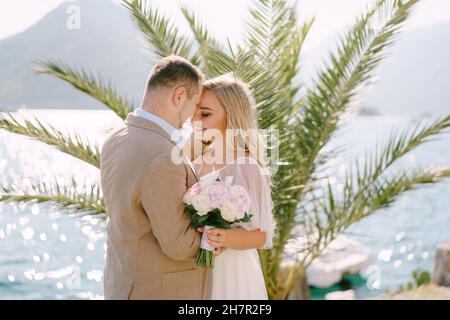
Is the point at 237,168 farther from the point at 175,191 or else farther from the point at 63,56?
the point at 63,56

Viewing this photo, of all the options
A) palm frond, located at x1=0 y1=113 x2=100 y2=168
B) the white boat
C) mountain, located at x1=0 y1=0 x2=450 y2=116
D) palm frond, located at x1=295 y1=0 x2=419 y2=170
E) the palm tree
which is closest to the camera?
palm frond, located at x1=0 y1=113 x2=100 y2=168

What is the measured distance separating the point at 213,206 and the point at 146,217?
0.33 m

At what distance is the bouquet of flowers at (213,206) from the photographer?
10.5 ft

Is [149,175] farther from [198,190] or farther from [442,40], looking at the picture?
[442,40]

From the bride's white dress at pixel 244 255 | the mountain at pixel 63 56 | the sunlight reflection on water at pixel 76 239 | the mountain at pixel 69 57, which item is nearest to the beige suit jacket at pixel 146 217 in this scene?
the bride's white dress at pixel 244 255

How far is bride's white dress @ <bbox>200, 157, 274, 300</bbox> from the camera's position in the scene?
3590 mm

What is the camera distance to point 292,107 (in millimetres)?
5938

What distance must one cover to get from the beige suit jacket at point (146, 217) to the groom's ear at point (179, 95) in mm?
176

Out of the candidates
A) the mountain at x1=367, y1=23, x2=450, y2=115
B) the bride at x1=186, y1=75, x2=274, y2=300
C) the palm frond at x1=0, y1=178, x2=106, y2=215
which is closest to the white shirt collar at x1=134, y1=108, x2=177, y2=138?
the bride at x1=186, y1=75, x2=274, y2=300

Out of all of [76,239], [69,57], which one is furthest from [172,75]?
[69,57]

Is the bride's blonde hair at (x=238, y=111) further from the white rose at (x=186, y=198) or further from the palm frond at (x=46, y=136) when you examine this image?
the palm frond at (x=46, y=136)

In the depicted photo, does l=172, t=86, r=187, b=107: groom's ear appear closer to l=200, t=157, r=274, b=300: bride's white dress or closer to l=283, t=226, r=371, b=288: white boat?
l=200, t=157, r=274, b=300: bride's white dress

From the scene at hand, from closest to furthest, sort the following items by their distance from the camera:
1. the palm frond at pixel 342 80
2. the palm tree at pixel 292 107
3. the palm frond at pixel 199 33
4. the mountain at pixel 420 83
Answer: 1. the palm tree at pixel 292 107
2. the palm frond at pixel 342 80
3. the palm frond at pixel 199 33
4. the mountain at pixel 420 83

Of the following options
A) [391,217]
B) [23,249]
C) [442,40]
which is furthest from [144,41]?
[442,40]
